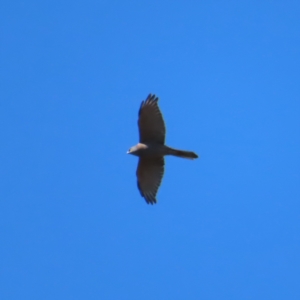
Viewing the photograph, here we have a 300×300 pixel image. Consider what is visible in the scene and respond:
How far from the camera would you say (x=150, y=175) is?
2592 centimetres

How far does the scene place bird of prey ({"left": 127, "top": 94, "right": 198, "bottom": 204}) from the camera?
25.1 m

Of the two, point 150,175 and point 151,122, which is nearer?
Result: point 151,122

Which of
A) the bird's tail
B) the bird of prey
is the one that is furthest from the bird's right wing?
the bird's tail

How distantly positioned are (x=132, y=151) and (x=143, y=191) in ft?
4.24

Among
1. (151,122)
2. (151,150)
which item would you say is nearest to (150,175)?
(151,150)

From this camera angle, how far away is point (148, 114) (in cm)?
2511

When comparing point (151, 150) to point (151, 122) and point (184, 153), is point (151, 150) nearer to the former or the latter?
point (151, 122)

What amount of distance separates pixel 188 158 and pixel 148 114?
5.56ft

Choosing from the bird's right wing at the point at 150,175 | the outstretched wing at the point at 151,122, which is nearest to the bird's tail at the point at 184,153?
the outstretched wing at the point at 151,122

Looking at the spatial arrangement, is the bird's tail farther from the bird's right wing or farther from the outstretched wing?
the bird's right wing

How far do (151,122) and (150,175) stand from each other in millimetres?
1684

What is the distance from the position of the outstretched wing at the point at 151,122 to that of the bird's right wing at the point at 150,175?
67 cm

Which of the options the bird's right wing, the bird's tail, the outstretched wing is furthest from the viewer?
the bird's right wing

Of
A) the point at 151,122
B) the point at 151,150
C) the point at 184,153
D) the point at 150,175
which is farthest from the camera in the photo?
the point at 150,175
